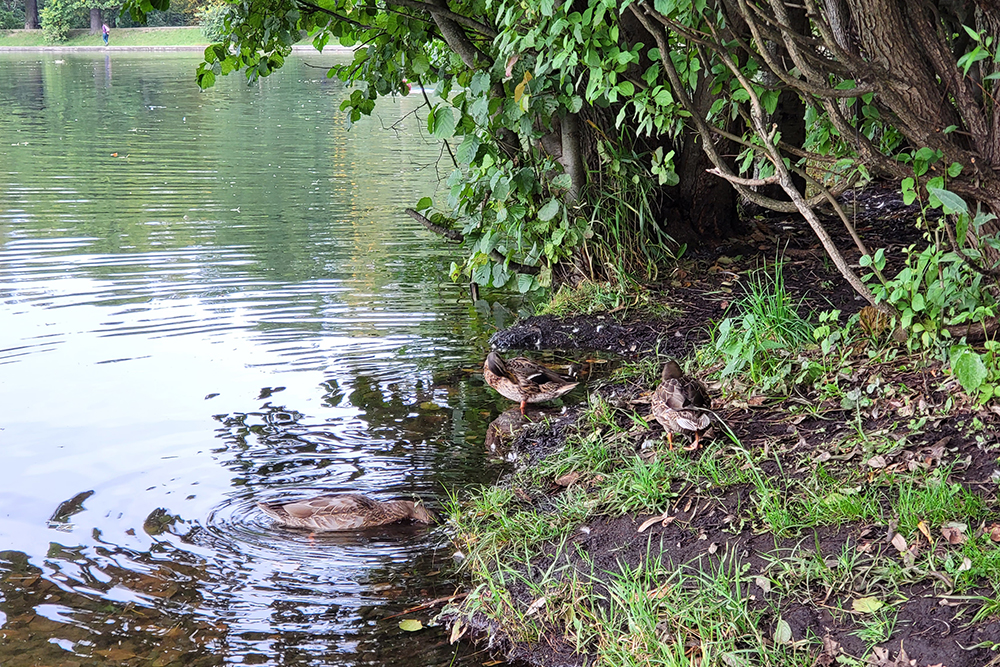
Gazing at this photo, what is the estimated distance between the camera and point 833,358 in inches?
209

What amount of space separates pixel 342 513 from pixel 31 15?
69594 mm

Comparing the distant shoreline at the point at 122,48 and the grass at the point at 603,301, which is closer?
the grass at the point at 603,301

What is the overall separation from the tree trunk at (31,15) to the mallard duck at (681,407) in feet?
227

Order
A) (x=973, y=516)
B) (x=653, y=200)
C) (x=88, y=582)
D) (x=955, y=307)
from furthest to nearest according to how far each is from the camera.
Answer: (x=653, y=200) → (x=955, y=307) → (x=88, y=582) → (x=973, y=516)

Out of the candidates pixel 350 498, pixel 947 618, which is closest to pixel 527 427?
pixel 350 498

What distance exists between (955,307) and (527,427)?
8.52 feet

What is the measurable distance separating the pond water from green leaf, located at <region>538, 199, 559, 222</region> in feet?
4.09

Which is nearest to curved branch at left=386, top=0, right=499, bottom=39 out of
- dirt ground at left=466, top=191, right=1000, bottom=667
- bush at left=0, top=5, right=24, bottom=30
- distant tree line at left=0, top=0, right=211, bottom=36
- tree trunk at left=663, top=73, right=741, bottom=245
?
tree trunk at left=663, top=73, right=741, bottom=245

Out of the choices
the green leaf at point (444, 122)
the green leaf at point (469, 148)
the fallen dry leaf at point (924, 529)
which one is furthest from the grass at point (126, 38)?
the fallen dry leaf at point (924, 529)

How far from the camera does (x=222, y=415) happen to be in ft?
21.4

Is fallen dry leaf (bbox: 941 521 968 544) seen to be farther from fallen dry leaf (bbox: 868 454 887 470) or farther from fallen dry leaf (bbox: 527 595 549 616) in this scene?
fallen dry leaf (bbox: 527 595 549 616)

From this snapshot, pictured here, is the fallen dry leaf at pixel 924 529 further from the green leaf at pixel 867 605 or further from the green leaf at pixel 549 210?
the green leaf at pixel 549 210

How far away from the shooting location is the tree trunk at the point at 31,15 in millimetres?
62219

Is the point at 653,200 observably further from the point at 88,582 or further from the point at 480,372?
the point at 88,582
